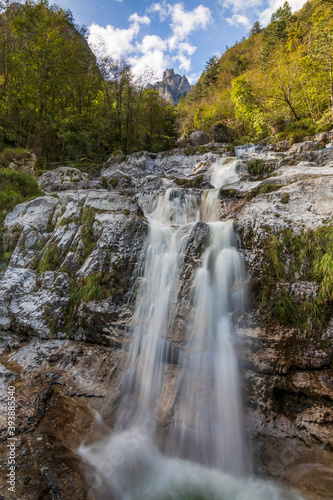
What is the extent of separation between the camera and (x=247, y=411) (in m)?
3.85

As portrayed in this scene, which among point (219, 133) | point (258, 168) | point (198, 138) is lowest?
point (258, 168)

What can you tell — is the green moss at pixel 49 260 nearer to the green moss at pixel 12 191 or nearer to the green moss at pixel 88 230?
the green moss at pixel 88 230

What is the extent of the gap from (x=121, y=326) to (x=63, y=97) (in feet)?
61.5

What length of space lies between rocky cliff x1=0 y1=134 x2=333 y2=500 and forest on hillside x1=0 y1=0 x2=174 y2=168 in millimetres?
8637

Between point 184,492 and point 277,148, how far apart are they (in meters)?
14.1

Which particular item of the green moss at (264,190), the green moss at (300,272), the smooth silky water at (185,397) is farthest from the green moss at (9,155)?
the green moss at (300,272)

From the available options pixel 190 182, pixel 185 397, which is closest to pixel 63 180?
pixel 190 182

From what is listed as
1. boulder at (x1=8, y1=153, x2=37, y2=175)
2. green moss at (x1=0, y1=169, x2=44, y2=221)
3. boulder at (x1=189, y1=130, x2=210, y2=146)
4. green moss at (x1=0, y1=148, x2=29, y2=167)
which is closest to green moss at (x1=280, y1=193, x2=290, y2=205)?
green moss at (x1=0, y1=169, x2=44, y2=221)

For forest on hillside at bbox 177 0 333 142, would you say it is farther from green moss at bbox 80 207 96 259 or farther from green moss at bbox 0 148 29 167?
green moss at bbox 0 148 29 167

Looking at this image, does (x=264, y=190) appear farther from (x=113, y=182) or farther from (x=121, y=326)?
(x=113, y=182)

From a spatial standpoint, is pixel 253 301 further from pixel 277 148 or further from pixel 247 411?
pixel 277 148

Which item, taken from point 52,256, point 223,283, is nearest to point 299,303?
point 223,283

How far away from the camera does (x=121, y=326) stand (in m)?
5.00

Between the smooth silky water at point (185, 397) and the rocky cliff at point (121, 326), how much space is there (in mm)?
196
